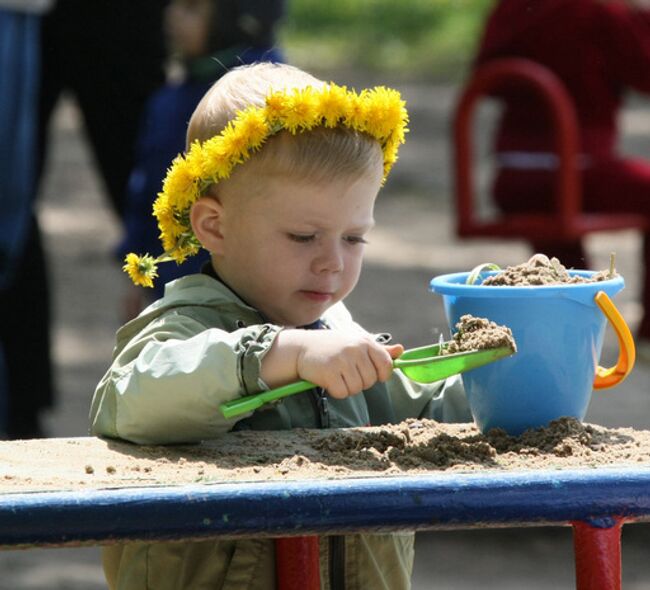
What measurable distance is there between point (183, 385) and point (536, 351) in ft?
1.32

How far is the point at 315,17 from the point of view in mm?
16453

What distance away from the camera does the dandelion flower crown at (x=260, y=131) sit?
1.86 m

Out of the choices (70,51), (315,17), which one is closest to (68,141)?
(315,17)

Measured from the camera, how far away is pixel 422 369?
171 cm

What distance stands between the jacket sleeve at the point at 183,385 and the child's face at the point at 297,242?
0.16 m

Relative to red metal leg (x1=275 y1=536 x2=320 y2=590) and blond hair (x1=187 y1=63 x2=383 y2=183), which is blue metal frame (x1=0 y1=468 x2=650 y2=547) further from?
blond hair (x1=187 y1=63 x2=383 y2=183)

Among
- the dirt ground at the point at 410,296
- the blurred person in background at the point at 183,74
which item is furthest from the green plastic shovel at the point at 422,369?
the blurred person in background at the point at 183,74

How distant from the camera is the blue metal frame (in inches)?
57.9

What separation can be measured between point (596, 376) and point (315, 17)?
48.9ft

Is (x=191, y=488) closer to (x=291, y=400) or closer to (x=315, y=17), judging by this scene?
(x=291, y=400)

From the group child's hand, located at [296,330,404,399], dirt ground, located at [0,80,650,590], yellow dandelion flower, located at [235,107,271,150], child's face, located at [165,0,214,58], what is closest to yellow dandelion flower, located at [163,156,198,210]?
yellow dandelion flower, located at [235,107,271,150]

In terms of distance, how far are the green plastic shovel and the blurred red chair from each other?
10.4 feet

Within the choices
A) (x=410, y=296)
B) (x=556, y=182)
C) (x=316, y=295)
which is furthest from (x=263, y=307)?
(x=410, y=296)

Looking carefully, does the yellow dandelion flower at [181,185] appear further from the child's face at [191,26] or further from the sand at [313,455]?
the child's face at [191,26]
